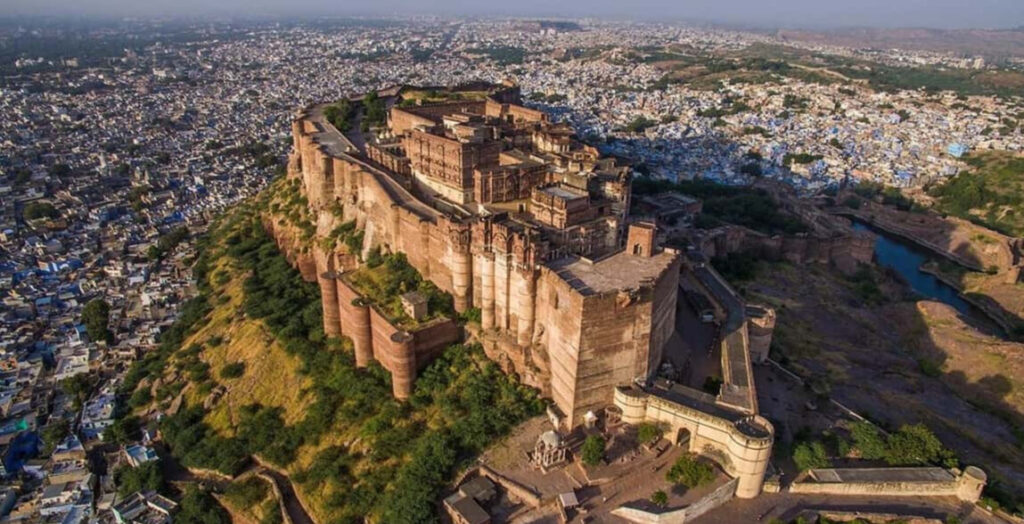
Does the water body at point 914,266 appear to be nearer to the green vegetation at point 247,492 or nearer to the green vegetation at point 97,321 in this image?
the green vegetation at point 247,492

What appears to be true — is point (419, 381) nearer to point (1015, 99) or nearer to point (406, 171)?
point (406, 171)

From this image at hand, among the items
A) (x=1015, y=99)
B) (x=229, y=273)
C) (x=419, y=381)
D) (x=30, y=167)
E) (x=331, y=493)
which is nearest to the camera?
(x=331, y=493)

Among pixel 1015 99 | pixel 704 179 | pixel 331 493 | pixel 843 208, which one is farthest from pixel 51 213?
pixel 1015 99

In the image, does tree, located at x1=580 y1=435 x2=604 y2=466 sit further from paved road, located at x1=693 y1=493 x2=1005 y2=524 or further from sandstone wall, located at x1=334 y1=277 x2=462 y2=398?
sandstone wall, located at x1=334 y1=277 x2=462 y2=398

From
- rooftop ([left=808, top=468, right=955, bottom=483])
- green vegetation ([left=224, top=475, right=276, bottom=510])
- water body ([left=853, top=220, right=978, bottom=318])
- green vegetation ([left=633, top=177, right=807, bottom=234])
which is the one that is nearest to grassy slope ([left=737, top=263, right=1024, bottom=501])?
rooftop ([left=808, top=468, right=955, bottom=483])

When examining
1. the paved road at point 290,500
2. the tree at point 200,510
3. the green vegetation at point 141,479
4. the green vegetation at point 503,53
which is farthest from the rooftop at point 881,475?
the green vegetation at point 503,53

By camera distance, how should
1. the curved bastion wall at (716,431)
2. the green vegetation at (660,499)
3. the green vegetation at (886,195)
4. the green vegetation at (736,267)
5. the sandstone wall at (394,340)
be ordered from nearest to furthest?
1. the green vegetation at (660,499)
2. the curved bastion wall at (716,431)
3. the sandstone wall at (394,340)
4. the green vegetation at (736,267)
5. the green vegetation at (886,195)
